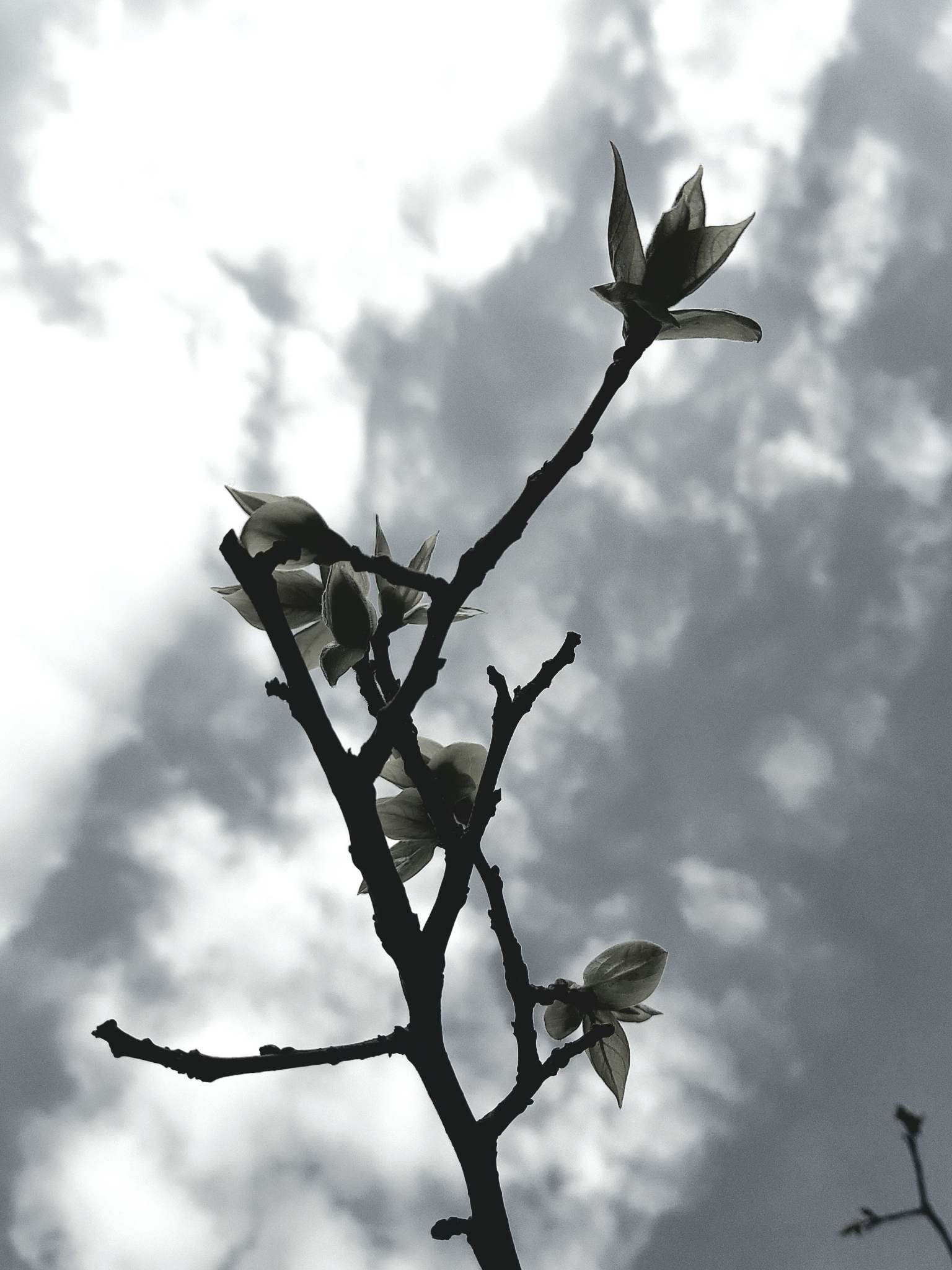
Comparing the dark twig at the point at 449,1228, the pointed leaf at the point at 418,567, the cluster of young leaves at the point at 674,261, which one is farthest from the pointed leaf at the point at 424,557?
the dark twig at the point at 449,1228

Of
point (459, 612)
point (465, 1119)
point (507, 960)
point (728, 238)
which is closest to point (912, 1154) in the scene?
point (465, 1119)

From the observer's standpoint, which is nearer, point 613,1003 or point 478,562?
point 478,562

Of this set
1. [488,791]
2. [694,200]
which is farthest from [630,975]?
[694,200]

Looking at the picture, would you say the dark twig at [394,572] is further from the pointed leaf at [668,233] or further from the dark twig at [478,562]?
the pointed leaf at [668,233]

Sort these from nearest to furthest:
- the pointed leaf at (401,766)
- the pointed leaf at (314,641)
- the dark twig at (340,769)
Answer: the dark twig at (340,769)
the pointed leaf at (314,641)
the pointed leaf at (401,766)

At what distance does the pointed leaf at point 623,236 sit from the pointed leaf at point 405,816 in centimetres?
76

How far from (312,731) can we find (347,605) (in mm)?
195

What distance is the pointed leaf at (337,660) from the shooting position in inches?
46.8

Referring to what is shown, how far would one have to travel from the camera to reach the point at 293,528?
1078 millimetres

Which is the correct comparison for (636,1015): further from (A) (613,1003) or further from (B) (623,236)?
(B) (623,236)

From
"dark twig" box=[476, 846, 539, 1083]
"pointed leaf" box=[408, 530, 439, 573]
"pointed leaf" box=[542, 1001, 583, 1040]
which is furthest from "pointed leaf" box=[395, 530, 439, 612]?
"pointed leaf" box=[542, 1001, 583, 1040]

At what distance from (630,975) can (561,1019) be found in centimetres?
13

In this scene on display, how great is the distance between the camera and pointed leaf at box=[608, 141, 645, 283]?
1108 mm

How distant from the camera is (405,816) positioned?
1.35 meters
